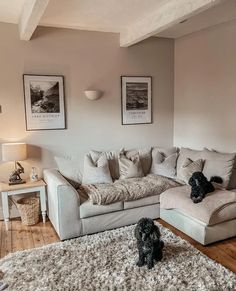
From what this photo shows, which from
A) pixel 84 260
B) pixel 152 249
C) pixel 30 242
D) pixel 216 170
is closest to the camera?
pixel 152 249

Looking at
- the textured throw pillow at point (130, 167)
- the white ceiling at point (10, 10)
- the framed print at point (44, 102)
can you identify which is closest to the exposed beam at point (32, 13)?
the white ceiling at point (10, 10)

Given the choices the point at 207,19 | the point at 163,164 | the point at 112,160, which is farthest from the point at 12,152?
the point at 207,19

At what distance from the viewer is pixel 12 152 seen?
3.37 m

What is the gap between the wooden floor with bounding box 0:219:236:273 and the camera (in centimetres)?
267

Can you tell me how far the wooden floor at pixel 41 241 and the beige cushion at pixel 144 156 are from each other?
870mm

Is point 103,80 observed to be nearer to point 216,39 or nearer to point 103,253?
point 216,39

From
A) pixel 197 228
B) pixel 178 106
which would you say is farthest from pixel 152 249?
pixel 178 106

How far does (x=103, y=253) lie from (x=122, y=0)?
2643 millimetres

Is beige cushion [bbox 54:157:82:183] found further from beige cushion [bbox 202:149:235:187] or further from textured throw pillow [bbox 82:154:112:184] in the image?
beige cushion [bbox 202:149:235:187]

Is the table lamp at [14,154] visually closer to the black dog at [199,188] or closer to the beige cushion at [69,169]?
the beige cushion at [69,169]

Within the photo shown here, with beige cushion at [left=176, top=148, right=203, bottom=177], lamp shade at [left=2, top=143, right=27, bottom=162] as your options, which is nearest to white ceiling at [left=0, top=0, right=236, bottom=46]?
lamp shade at [left=2, top=143, right=27, bottom=162]

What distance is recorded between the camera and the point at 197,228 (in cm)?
289

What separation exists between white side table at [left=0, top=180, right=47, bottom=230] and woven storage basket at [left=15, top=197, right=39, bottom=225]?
87 mm

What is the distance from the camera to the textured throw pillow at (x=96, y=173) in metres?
3.59
